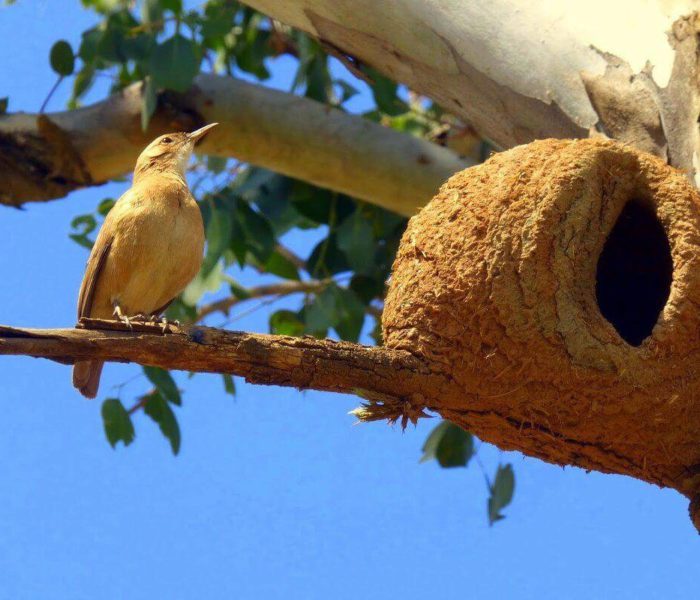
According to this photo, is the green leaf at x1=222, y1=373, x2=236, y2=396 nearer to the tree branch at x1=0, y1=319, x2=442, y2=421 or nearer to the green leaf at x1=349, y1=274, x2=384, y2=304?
the green leaf at x1=349, y1=274, x2=384, y2=304

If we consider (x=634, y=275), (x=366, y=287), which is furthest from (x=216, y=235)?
(x=634, y=275)

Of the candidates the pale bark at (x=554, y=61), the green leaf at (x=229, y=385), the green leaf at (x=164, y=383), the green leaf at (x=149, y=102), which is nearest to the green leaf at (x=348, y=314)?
the green leaf at (x=229, y=385)

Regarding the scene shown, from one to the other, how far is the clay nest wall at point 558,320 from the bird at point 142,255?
69.0 inches

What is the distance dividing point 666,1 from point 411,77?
3.66 ft

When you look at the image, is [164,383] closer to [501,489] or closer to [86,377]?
[86,377]

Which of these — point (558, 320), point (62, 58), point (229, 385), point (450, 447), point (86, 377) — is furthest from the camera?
point (229, 385)

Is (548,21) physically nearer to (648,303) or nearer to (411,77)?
(411,77)

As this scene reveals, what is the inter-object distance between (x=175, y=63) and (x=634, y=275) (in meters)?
3.20

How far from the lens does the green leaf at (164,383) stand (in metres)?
7.52

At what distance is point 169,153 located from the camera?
674 cm

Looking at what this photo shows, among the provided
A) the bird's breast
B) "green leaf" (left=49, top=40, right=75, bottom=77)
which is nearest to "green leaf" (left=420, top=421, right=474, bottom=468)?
the bird's breast

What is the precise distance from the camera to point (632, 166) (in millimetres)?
4441

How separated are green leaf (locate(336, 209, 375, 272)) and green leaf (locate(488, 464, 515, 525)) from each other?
5.52 ft

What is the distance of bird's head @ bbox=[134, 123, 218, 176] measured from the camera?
6629mm
